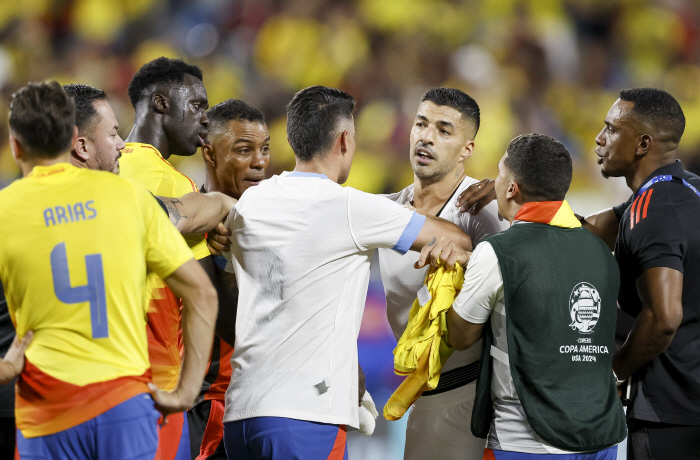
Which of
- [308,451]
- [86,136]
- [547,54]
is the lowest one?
[308,451]

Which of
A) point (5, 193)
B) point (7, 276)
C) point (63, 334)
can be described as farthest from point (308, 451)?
point (5, 193)

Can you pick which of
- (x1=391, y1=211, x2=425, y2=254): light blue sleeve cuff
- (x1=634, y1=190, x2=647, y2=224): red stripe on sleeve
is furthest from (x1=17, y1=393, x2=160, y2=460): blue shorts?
(x1=634, y1=190, x2=647, y2=224): red stripe on sleeve

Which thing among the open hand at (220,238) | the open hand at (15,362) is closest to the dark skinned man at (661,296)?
the open hand at (220,238)

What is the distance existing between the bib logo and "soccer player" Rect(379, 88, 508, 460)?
0.71 meters

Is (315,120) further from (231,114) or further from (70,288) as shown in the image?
(231,114)

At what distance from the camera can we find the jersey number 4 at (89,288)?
1784mm

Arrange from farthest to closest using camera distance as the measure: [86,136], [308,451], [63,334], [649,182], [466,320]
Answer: [649,182], [86,136], [466,320], [308,451], [63,334]

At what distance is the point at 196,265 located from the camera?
1962mm

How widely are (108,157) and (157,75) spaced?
1.08m

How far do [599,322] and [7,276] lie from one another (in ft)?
6.00

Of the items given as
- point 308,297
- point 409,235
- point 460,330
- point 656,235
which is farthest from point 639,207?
point 308,297

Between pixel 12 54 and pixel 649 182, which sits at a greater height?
pixel 12 54

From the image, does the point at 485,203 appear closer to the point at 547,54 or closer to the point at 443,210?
the point at 443,210

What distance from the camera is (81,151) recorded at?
2.43 m
